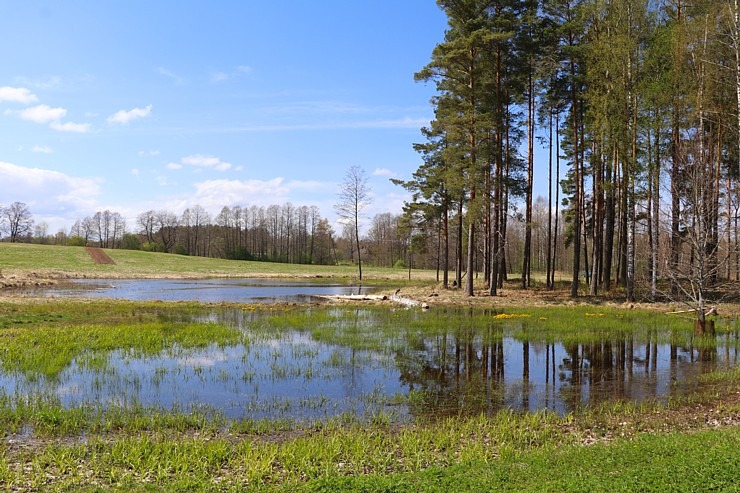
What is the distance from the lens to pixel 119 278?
2264 inches

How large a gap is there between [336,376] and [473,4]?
24.0m

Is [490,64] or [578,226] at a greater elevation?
[490,64]

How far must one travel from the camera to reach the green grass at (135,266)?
5747 cm

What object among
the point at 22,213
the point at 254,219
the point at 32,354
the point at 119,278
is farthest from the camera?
the point at 254,219

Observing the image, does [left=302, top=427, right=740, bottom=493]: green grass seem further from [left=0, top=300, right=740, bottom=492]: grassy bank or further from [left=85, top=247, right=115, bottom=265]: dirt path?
[left=85, top=247, right=115, bottom=265]: dirt path

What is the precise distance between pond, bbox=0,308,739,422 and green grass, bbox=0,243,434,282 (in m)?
43.1

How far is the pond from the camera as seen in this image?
958 cm

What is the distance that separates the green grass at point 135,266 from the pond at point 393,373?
141ft

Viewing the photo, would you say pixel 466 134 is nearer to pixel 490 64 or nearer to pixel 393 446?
pixel 490 64

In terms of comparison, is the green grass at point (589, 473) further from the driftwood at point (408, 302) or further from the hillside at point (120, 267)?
the hillside at point (120, 267)

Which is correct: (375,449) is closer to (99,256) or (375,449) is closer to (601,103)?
(601,103)

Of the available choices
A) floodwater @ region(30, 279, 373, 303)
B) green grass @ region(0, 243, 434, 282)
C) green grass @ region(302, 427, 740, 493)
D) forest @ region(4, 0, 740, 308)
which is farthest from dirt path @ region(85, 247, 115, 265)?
green grass @ region(302, 427, 740, 493)

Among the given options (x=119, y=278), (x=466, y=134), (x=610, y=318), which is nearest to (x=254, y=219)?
(x=119, y=278)

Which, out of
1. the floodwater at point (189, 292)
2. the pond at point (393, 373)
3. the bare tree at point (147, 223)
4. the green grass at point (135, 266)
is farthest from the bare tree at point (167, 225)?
the pond at point (393, 373)
